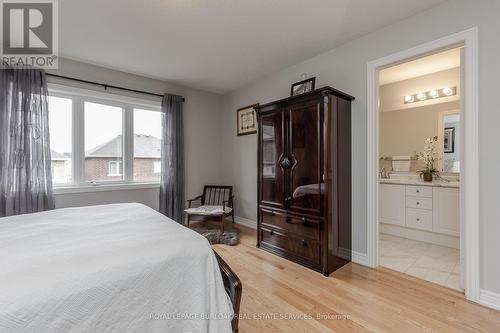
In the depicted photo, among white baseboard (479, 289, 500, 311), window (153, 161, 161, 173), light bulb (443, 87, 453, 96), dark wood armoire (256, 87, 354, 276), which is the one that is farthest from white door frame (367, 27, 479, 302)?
window (153, 161, 161, 173)

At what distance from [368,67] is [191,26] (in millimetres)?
1935

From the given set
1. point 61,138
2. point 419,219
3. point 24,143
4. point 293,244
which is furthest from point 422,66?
point 24,143

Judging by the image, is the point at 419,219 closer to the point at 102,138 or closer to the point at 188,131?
the point at 188,131

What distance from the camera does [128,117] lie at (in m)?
3.70

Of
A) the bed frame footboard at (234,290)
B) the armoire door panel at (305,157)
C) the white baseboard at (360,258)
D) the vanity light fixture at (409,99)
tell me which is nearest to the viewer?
the bed frame footboard at (234,290)

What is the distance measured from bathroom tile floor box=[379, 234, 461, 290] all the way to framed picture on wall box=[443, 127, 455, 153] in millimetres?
1415

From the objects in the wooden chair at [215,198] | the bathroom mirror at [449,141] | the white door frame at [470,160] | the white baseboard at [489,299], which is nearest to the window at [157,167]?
the wooden chair at [215,198]

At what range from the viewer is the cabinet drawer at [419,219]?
3229mm

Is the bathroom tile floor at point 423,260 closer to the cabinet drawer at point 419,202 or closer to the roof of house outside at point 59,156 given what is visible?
the cabinet drawer at point 419,202

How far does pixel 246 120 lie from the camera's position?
411 centimetres

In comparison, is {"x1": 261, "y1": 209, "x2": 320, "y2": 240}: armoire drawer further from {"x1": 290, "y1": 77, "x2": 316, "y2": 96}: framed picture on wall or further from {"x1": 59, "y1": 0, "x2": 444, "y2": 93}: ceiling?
{"x1": 59, "y1": 0, "x2": 444, "y2": 93}: ceiling

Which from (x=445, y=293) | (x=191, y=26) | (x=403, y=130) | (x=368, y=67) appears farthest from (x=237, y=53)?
(x=445, y=293)

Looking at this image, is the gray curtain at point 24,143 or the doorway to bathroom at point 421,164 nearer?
the gray curtain at point 24,143

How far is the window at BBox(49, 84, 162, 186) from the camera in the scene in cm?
314
